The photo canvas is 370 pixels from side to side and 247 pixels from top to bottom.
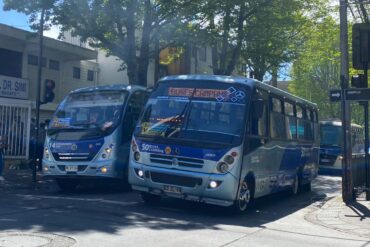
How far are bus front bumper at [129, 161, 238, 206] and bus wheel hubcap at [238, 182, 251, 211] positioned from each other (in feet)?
1.58

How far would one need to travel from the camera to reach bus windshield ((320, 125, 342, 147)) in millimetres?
25411

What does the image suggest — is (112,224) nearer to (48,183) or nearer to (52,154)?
(52,154)

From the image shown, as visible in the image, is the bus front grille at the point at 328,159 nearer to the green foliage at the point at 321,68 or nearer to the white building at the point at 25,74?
the green foliage at the point at 321,68

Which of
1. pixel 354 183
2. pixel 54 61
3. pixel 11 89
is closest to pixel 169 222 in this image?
pixel 354 183

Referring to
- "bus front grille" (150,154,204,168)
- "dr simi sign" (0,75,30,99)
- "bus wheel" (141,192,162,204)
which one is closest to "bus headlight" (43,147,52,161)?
"bus wheel" (141,192,162,204)

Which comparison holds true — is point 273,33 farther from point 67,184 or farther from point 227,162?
point 227,162

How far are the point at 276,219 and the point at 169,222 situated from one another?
2529mm

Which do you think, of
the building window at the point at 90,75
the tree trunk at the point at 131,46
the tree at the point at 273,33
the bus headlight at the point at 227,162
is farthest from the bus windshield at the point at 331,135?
the bus headlight at the point at 227,162

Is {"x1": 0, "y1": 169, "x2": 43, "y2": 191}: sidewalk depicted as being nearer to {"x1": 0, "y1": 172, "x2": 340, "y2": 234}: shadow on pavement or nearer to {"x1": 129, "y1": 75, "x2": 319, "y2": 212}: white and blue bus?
{"x1": 0, "y1": 172, "x2": 340, "y2": 234}: shadow on pavement

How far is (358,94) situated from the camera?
1264 cm

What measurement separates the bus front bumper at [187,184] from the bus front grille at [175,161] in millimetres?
132

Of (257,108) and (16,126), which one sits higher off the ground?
(257,108)

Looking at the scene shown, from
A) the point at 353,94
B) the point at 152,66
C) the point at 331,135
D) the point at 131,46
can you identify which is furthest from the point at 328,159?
the point at 152,66

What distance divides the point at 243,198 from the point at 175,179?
4.76ft
